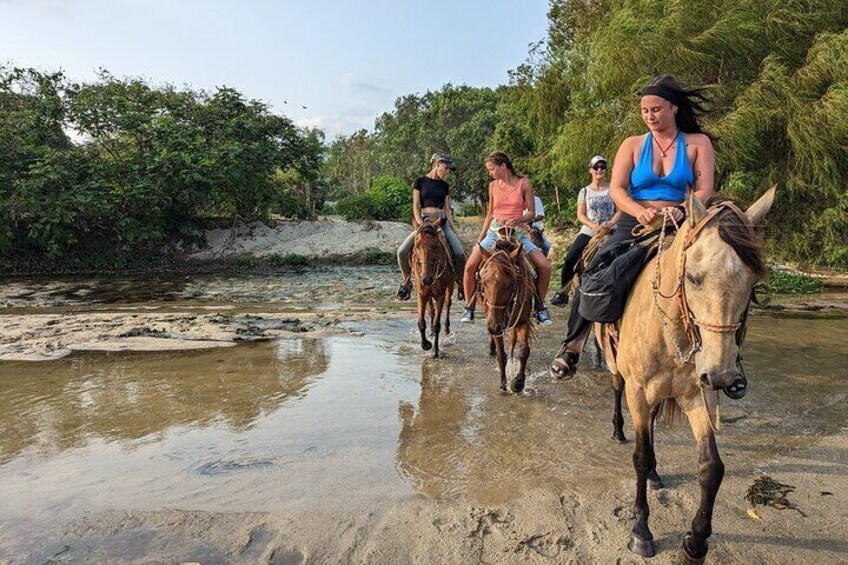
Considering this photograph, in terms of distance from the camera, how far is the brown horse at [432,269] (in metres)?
8.16

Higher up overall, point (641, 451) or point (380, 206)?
point (380, 206)

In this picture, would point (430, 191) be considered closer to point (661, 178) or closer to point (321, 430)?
point (321, 430)

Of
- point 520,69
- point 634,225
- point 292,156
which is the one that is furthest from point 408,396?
point 292,156

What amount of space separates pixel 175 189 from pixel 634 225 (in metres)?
22.9

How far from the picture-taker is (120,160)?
76.6ft

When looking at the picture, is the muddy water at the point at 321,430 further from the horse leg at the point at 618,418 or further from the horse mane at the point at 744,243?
the horse mane at the point at 744,243

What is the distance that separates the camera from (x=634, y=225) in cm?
426

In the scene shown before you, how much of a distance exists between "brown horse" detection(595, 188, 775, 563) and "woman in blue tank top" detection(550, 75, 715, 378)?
2.12 feet

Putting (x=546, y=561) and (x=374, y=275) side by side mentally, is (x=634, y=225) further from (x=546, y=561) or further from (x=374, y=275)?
(x=374, y=275)

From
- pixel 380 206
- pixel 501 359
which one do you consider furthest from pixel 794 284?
pixel 380 206

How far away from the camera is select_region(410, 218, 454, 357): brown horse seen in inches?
321

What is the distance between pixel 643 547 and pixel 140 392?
214 inches

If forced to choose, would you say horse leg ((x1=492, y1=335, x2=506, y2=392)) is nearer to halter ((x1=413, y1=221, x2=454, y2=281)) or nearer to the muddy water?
the muddy water

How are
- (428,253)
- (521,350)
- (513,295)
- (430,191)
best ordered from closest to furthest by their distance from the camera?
(513,295) < (521,350) < (428,253) < (430,191)
